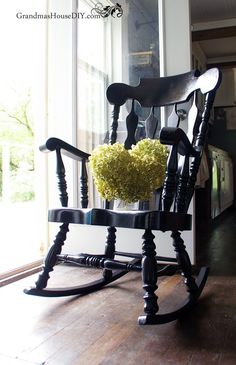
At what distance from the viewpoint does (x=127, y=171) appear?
3.80ft

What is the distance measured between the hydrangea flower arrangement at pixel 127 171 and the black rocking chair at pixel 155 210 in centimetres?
6

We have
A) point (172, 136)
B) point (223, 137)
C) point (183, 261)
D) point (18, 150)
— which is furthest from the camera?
point (223, 137)

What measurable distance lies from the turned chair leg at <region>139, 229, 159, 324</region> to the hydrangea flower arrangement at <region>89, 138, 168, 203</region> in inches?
6.9

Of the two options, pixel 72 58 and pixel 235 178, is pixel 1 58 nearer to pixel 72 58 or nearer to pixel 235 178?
pixel 72 58

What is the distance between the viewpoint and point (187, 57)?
1.75m

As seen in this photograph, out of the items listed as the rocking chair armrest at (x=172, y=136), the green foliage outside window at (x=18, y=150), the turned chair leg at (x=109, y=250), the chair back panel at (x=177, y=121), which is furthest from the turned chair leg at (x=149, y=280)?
the green foliage outside window at (x=18, y=150)

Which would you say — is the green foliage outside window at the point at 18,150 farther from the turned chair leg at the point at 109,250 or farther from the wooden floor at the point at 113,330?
the wooden floor at the point at 113,330

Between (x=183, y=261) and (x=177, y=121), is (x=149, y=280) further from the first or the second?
(x=177, y=121)

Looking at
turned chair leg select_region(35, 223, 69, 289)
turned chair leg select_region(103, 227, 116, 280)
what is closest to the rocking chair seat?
turned chair leg select_region(35, 223, 69, 289)

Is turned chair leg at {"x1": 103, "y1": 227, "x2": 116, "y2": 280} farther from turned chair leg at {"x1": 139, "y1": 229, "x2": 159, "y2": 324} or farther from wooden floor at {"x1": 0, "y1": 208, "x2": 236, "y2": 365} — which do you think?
turned chair leg at {"x1": 139, "y1": 229, "x2": 159, "y2": 324}

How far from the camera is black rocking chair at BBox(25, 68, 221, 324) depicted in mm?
1045

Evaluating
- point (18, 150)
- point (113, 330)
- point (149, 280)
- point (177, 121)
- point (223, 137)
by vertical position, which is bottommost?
point (113, 330)

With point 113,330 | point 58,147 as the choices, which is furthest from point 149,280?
point 58,147

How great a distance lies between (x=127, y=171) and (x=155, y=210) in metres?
0.18
